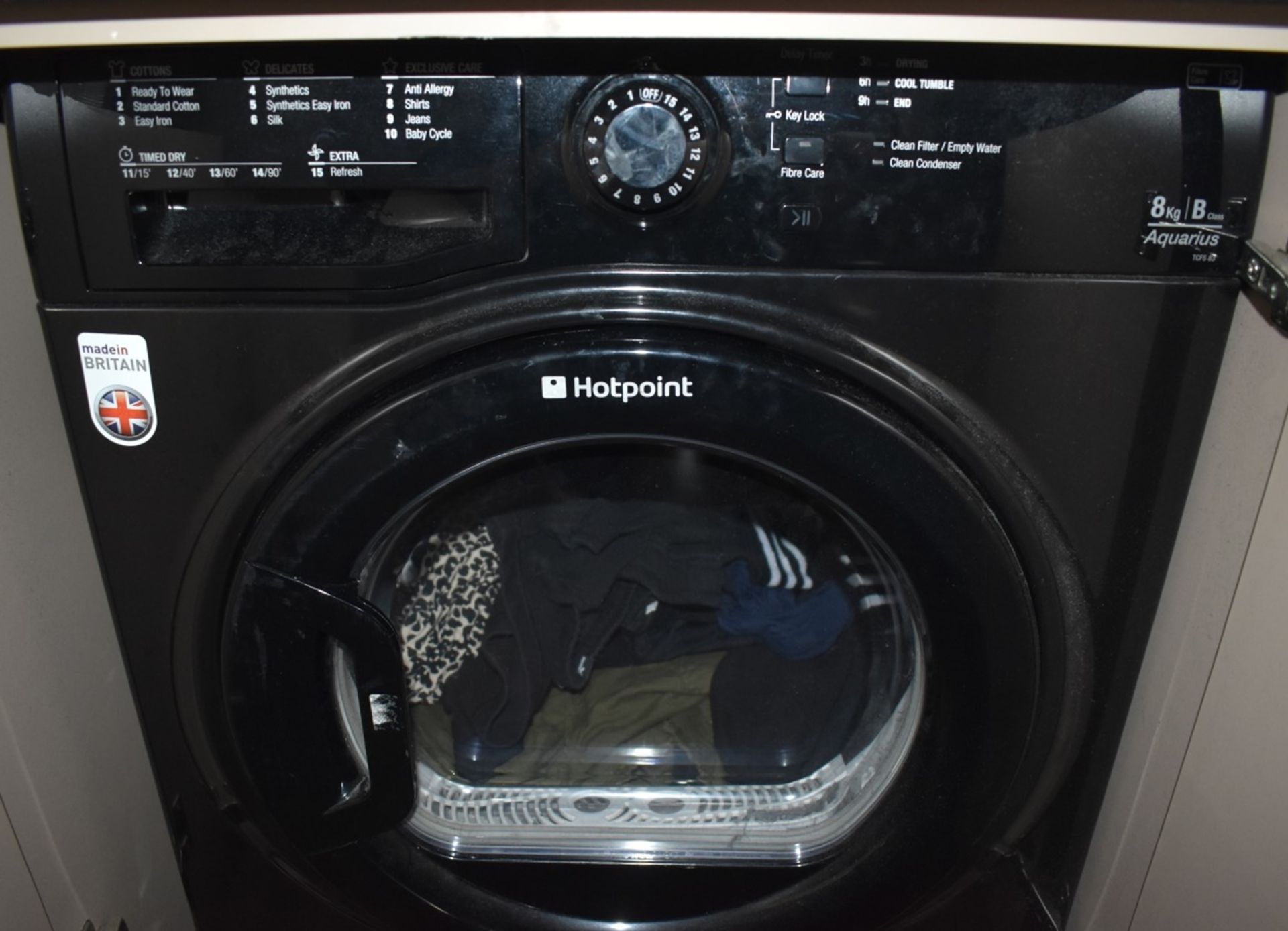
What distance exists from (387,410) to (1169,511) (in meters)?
0.53

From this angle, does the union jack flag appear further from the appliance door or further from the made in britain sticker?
the appliance door

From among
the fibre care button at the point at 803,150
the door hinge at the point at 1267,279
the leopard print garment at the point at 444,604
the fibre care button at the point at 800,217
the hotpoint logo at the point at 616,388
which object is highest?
the fibre care button at the point at 803,150

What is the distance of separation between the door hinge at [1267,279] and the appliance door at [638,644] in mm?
173

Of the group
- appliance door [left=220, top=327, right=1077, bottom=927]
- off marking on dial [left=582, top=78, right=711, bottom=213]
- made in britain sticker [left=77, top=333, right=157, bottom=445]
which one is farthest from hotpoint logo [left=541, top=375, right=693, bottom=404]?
made in britain sticker [left=77, top=333, right=157, bottom=445]

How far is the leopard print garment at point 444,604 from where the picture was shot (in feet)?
2.35

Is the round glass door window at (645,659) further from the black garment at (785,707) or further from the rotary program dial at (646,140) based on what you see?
the rotary program dial at (646,140)

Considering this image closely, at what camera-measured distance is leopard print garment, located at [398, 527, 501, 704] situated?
0.71 m

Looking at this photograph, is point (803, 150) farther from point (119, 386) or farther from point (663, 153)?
point (119, 386)

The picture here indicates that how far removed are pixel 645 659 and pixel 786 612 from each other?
0.13m

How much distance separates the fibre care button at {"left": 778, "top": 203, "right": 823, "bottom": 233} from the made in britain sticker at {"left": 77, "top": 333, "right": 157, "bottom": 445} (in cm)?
41

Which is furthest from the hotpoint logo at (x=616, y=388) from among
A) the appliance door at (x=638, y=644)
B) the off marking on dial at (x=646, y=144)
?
the off marking on dial at (x=646, y=144)

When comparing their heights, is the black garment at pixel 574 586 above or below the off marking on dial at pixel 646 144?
below

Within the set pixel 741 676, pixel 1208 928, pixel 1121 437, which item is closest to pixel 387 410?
pixel 741 676

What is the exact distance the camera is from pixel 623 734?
0.80m
